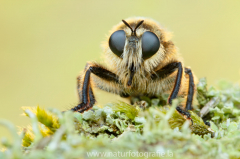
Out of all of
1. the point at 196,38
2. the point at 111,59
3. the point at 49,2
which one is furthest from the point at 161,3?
the point at 111,59

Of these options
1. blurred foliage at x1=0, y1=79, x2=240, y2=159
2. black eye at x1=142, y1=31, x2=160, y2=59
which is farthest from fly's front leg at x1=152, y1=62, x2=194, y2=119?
black eye at x1=142, y1=31, x2=160, y2=59

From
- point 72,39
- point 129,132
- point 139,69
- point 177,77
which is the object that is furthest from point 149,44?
point 72,39

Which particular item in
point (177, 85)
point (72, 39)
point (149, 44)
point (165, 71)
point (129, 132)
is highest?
point (72, 39)

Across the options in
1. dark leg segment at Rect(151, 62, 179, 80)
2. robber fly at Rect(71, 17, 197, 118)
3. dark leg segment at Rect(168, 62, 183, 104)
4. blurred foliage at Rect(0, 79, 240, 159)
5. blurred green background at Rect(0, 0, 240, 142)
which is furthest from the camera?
blurred green background at Rect(0, 0, 240, 142)

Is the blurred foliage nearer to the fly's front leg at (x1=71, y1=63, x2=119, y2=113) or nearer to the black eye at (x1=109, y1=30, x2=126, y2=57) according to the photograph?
the fly's front leg at (x1=71, y1=63, x2=119, y2=113)

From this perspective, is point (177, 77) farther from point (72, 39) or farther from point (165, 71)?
point (72, 39)

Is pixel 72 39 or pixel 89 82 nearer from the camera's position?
pixel 89 82

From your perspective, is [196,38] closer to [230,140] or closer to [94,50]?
[94,50]
